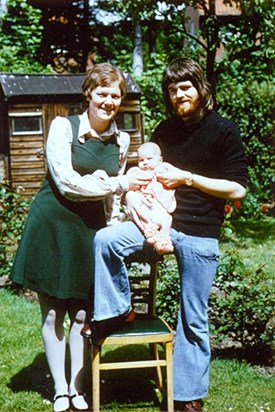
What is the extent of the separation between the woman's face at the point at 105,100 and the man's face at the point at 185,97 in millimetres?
328

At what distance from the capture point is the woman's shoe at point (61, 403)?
3604mm

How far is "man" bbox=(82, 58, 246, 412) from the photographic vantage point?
128 inches

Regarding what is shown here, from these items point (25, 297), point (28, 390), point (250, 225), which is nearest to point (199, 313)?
point (28, 390)

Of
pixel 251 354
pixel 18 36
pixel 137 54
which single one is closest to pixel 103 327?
pixel 251 354

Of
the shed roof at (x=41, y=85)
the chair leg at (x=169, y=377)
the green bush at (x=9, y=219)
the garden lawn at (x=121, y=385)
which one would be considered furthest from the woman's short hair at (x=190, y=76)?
the shed roof at (x=41, y=85)

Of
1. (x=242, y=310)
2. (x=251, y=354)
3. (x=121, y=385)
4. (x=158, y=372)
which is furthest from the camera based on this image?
(x=251, y=354)

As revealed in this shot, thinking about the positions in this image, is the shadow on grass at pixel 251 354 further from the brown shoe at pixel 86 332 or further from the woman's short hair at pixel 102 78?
the woman's short hair at pixel 102 78

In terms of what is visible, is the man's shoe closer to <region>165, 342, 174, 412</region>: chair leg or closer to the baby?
<region>165, 342, 174, 412</region>: chair leg

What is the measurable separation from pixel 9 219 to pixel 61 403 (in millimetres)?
3402

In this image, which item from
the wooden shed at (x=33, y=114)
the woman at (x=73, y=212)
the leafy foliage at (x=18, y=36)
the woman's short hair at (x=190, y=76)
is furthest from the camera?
the leafy foliage at (x=18, y=36)

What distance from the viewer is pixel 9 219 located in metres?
6.68

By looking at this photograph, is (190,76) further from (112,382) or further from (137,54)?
(137,54)

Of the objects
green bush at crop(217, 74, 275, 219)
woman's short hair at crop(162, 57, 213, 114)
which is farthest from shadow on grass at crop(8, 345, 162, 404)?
green bush at crop(217, 74, 275, 219)

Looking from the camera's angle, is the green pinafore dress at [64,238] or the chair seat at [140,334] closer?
the chair seat at [140,334]
